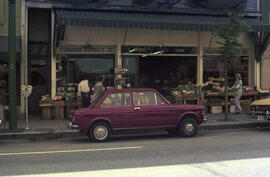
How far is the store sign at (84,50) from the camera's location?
47.5ft

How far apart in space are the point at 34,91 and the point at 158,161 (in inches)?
402

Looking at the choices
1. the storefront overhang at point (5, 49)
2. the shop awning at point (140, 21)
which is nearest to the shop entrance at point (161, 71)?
the shop awning at point (140, 21)

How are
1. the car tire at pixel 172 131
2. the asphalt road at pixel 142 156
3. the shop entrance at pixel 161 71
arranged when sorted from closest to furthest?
1. the asphalt road at pixel 142 156
2. the car tire at pixel 172 131
3. the shop entrance at pixel 161 71

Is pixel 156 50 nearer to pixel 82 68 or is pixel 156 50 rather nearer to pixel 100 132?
pixel 82 68

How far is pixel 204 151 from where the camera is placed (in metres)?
7.80

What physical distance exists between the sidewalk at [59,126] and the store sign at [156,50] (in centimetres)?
339

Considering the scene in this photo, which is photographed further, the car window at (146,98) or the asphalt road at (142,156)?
the car window at (146,98)

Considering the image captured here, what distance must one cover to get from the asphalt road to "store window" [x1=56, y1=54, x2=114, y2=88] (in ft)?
15.7

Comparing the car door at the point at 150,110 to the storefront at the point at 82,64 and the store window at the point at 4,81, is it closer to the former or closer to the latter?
the storefront at the point at 82,64

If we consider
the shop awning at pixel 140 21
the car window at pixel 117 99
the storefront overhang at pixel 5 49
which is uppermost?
the shop awning at pixel 140 21

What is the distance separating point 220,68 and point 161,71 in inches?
118

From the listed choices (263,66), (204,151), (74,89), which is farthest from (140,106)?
(263,66)

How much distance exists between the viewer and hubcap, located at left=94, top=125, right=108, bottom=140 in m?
9.45

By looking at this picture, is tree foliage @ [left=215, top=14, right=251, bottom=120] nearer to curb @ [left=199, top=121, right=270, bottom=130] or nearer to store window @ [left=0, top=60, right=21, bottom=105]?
curb @ [left=199, top=121, right=270, bottom=130]
